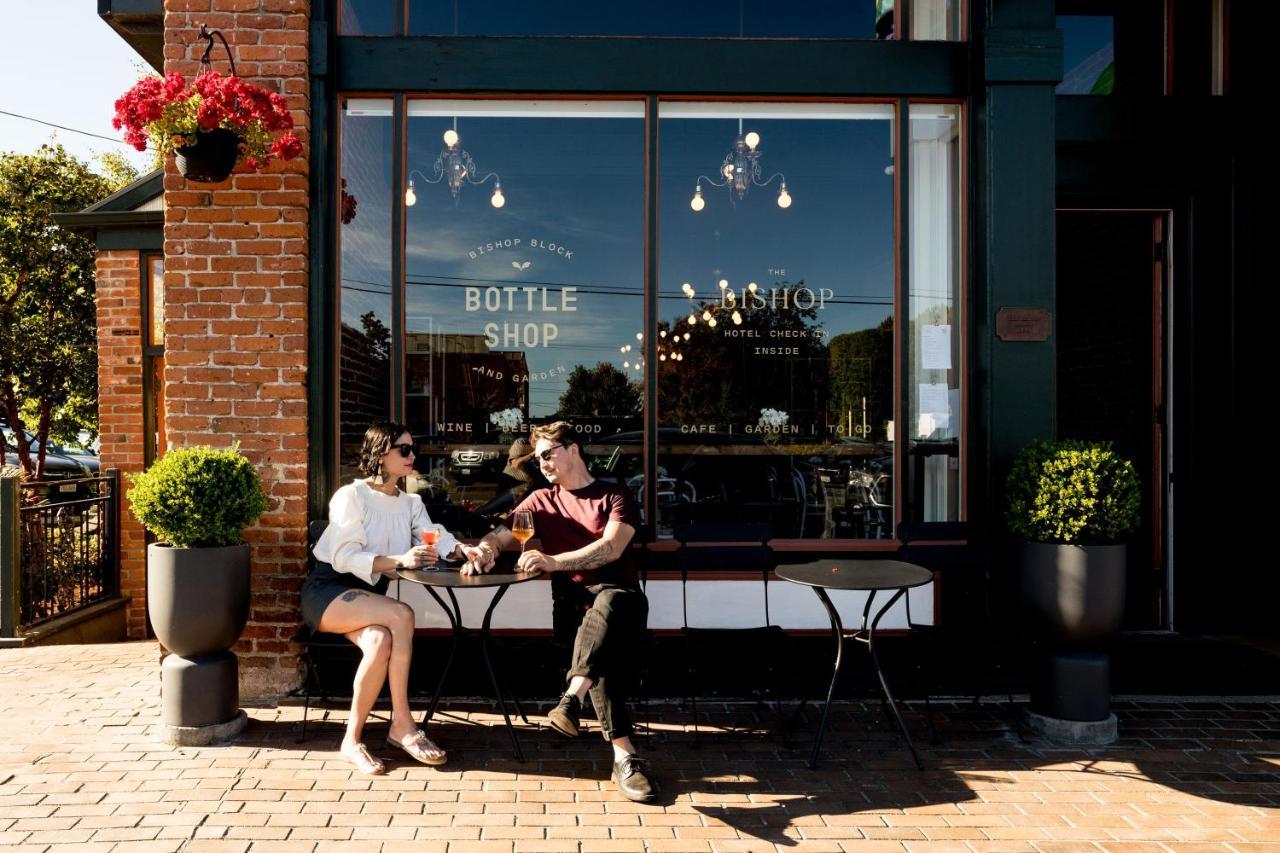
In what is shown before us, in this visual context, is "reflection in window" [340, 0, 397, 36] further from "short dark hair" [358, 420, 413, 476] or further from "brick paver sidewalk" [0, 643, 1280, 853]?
"brick paver sidewalk" [0, 643, 1280, 853]

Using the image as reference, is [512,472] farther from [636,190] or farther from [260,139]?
[260,139]

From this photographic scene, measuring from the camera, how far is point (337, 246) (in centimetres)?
470

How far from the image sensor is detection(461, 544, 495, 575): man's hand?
Result: 3.74 meters

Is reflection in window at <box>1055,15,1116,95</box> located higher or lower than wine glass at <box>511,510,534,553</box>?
higher

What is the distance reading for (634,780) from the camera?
3.30m

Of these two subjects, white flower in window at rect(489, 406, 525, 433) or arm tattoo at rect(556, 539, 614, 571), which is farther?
white flower in window at rect(489, 406, 525, 433)

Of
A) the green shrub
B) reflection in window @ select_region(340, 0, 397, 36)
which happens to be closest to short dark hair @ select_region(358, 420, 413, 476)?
reflection in window @ select_region(340, 0, 397, 36)

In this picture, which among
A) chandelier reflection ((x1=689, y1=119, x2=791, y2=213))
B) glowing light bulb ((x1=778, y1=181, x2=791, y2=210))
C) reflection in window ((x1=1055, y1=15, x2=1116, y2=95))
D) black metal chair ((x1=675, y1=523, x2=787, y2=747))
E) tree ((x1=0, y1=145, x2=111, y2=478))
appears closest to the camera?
black metal chair ((x1=675, y1=523, x2=787, y2=747))

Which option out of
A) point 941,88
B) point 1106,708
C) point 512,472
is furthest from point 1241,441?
point 512,472

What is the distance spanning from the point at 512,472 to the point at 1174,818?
11.7 ft

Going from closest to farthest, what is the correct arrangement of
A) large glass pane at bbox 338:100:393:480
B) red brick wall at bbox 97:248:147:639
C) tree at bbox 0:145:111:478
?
large glass pane at bbox 338:100:393:480 → red brick wall at bbox 97:248:147:639 → tree at bbox 0:145:111:478

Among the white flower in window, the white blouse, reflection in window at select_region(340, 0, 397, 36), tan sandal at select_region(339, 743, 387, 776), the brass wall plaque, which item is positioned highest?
reflection in window at select_region(340, 0, 397, 36)

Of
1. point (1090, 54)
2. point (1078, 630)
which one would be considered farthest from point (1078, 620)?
point (1090, 54)

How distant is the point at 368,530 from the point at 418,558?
297 millimetres
